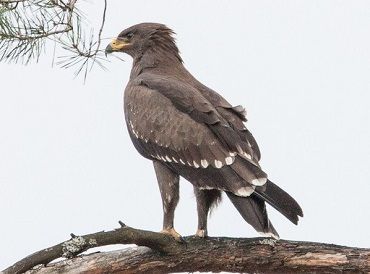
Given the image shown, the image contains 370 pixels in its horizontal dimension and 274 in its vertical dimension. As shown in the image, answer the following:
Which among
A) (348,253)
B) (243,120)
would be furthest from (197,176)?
(348,253)

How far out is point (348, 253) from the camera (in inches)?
211

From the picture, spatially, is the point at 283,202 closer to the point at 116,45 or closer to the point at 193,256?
the point at 193,256

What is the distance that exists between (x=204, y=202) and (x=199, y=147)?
42 centimetres

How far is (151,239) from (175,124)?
0.96 m

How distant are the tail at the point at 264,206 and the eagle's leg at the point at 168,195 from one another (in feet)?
1.62

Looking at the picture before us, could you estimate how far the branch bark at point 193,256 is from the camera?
5219 millimetres

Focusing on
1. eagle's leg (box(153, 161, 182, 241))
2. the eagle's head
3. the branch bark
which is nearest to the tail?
the branch bark

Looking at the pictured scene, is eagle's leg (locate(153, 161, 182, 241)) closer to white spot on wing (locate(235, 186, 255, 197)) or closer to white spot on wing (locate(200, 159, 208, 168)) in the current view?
white spot on wing (locate(200, 159, 208, 168))

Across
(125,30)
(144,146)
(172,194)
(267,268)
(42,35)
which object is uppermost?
(125,30)

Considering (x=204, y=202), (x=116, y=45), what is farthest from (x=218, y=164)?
(x=116, y=45)

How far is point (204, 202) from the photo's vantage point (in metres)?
6.08

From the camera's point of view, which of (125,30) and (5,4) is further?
(125,30)

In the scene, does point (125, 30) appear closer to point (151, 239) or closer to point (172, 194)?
point (172, 194)

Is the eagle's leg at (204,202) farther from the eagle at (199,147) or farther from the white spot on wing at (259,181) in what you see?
the white spot on wing at (259,181)
